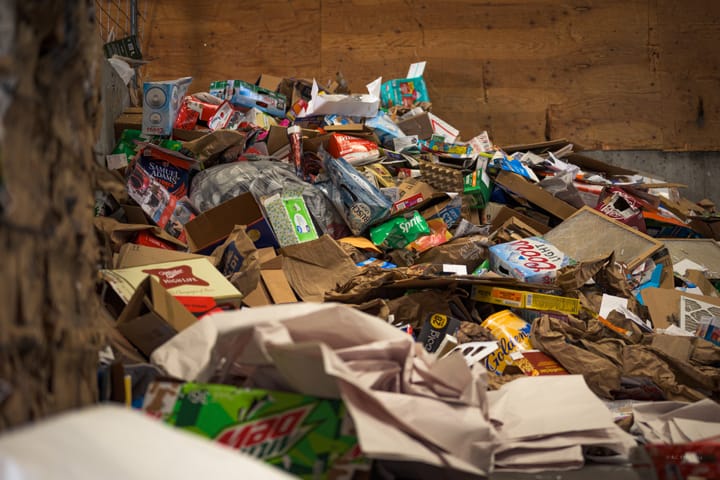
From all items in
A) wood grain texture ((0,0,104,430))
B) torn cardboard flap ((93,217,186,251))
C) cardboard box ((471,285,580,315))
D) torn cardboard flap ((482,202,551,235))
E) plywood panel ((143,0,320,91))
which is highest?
plywood panel ((143,0,320,91))

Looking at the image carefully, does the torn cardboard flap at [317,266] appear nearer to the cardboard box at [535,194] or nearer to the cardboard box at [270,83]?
the cardboard box at [535,194]

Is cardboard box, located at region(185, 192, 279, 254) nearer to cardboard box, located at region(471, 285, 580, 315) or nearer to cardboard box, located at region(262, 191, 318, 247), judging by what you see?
cardboard box, located at region(262, 191, 318, 247)

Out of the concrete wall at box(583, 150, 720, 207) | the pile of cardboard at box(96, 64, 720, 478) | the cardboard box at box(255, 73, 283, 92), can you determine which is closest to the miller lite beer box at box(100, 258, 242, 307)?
the pile of cardboard at box(96, 64, 720, 478)

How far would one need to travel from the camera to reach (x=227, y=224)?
10.4 feet

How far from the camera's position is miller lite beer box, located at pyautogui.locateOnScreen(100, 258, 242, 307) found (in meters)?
2.13

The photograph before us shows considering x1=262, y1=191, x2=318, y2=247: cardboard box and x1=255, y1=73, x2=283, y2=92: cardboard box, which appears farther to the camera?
x1=255, y1=73, x2=283, y2=92: cardboard box

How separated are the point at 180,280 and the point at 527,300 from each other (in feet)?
5.09

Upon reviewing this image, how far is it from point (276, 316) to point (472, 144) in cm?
399

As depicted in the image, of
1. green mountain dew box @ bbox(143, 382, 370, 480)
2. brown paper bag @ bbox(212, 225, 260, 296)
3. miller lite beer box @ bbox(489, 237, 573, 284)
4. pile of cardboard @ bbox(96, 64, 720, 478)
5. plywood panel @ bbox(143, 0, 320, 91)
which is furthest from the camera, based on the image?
plywood panel @ bbox(143, 0, 320, 91)

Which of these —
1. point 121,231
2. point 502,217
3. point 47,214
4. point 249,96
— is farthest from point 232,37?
point 47,214

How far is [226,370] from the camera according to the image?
149 cm

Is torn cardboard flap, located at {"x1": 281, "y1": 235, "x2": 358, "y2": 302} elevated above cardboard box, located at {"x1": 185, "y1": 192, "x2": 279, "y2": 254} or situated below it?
below

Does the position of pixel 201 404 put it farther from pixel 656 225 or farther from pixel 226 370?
pixel 656 225

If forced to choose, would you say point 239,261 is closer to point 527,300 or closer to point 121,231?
point 121,231
